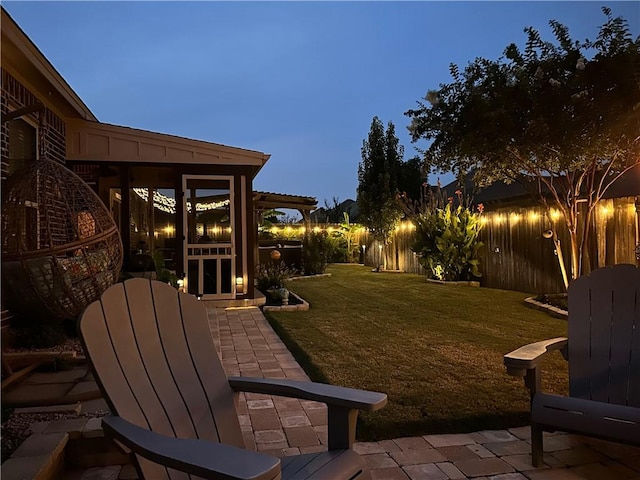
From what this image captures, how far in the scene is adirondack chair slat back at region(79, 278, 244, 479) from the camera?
1629 millimetres

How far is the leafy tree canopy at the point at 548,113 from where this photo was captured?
571cm

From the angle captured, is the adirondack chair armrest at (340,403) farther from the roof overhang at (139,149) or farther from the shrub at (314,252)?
the shrub at (314,252)

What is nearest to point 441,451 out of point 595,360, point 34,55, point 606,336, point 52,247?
point 595,360

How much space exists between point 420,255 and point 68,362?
31.5 feet

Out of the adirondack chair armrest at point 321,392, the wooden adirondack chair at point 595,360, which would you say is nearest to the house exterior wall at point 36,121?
the adirondack chair armrest at point 321,392

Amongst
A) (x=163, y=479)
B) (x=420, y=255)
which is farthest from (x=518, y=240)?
(x=163, y=479)

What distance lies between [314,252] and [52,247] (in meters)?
9.87

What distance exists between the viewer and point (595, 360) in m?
2.63

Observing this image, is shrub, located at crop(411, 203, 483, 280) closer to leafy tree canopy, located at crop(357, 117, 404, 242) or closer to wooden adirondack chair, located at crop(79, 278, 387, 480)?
leafy tree canopy, located at crop(357, 117, 404, 242)

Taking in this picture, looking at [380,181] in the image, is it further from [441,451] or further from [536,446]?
[536,446]

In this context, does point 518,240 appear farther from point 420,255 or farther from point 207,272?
point 207,272

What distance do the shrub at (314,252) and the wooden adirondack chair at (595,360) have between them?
421 inches

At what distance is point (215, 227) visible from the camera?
27.2 ft

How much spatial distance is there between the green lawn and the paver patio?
18 cm
